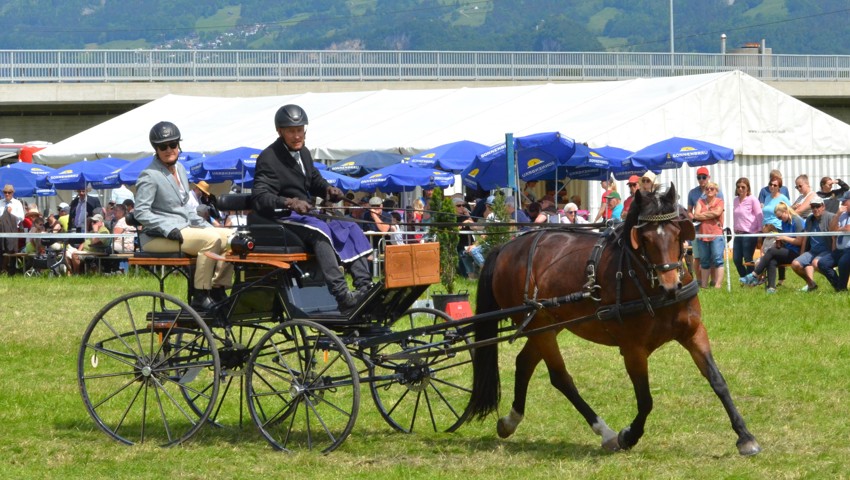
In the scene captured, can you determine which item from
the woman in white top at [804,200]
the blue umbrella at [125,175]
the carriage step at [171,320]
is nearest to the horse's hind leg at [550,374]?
the carriage step at [171,320]

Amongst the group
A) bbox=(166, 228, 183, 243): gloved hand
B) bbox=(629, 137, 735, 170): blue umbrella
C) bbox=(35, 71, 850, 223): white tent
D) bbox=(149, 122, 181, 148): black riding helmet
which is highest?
bbox=(35, 71, 850, 223): white tent

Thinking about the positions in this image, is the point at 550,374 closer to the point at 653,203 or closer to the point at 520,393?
the point at 520,393

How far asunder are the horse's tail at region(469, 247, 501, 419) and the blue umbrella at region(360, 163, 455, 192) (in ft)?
50.0

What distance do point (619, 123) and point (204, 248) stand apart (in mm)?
18034

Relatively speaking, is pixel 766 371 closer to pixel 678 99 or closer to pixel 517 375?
pixel 517 375

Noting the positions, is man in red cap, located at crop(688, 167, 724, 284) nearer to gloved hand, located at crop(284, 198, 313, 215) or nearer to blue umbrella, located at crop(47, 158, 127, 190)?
gloved hand, located at crop(284, 198, 313, 215)

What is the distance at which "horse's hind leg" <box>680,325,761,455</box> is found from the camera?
8102 millimetres

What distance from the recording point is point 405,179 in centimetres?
2483

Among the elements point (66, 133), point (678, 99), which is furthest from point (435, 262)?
point (66, 133)

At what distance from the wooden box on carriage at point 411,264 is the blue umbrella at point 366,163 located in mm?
18640

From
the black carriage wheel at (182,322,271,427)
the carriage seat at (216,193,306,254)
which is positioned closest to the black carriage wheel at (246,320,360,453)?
the black carriage wheel at (182,322,271,427)

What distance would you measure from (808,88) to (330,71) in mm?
18773

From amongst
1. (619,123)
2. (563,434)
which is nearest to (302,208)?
(563,434)

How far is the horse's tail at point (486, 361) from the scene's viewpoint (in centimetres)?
924
